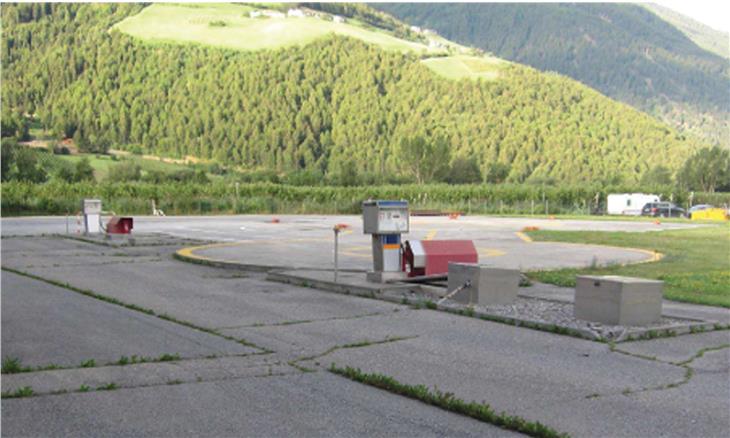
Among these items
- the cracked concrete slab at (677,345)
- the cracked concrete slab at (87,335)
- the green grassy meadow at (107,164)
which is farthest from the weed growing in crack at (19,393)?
the green grassy meadow at (107,164)

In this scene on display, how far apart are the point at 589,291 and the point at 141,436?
6.67 meters

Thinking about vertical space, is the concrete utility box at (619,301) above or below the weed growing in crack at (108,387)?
above

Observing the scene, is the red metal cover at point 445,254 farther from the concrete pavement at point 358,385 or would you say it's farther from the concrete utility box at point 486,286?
the concrete pavement at point 358,385

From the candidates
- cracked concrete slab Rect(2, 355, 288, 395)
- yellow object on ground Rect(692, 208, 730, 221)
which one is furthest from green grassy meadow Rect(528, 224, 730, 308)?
yellow object on ground Rect(692, 208, 730, 221)

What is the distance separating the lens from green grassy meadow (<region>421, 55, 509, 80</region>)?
18562cm

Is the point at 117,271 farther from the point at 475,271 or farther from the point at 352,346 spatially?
the point at 352,346

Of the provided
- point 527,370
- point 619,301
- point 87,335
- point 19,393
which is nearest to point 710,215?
point 619,301

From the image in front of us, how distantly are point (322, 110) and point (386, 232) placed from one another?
158243 mm

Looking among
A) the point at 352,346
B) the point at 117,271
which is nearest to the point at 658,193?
the point at 117,271

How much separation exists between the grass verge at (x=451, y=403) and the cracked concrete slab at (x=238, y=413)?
0.09 m

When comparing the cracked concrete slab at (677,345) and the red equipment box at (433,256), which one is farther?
the red equipment box at (433,256)

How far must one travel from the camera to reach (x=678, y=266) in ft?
62.3

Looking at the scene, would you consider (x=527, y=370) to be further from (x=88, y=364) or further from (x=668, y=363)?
(x=88, y=364)

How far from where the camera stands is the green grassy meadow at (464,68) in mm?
185625
